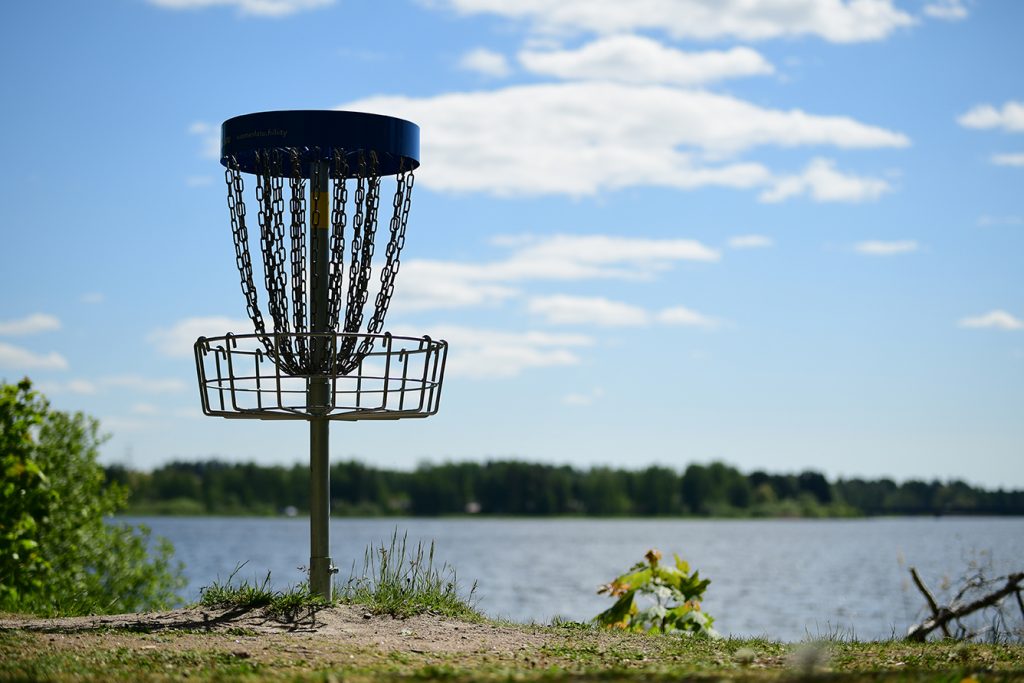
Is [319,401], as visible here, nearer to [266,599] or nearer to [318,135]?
[266,599]

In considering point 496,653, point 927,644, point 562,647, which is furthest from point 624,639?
point 927,644

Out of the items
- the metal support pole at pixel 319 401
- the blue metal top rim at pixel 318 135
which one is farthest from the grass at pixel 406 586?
the blue metal top rim at pixel 318 135

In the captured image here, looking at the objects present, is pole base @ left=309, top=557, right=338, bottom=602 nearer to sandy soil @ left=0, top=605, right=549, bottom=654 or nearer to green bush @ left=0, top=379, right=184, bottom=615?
sandy soil @ left=0, top=605, right=549, bottom=654

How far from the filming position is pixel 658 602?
10.5 meters

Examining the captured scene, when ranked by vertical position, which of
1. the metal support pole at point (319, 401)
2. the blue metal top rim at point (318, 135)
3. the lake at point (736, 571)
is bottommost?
the lake at point (736, 571)

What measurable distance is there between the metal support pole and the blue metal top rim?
31 cm

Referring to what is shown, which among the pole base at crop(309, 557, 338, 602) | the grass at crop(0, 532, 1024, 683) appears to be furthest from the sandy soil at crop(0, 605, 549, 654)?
the pole base at crop(309, 557, 338, 602)

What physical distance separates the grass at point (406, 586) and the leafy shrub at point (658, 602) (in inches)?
57.2

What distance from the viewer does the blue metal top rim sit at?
8859mm

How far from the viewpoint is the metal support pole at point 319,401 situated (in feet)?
28.8

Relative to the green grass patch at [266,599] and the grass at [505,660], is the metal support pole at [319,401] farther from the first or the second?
the grass at [505,660]

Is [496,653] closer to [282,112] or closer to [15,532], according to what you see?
[282,112]

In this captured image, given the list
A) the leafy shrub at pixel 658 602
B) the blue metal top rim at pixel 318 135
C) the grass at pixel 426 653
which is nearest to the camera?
the grass at pixel 426 653

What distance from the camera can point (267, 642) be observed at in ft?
24.4
